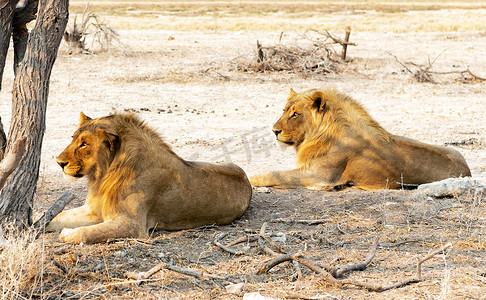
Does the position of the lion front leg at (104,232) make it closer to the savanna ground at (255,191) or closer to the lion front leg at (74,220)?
the savanna ground at (255,191)

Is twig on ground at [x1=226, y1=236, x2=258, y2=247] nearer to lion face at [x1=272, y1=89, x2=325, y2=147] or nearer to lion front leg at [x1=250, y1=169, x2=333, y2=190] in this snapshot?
lion front leg at [x1=250, y1=169, x2=333, y2=190]

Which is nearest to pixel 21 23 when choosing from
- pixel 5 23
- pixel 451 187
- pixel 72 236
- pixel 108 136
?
pixel 5 23

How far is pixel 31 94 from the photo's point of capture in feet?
15.4

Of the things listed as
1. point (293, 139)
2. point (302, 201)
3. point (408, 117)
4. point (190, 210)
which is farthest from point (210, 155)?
point (408, 117)

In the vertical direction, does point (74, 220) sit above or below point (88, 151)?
below

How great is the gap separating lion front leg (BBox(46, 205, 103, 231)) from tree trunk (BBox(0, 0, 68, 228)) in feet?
1.72

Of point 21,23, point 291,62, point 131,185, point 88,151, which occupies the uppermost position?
point 21,23

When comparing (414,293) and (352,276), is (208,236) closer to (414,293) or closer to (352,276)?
(352,276)

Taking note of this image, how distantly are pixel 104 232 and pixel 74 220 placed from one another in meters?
0.48

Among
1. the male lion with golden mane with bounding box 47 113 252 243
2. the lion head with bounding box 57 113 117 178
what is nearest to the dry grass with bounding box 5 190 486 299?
the male lion with golden mane with bounding box 47 113 252 243

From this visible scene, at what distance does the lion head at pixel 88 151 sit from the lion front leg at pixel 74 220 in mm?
323

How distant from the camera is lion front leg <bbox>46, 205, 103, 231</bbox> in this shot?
5254 millimetres

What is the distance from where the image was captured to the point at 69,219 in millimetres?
5289

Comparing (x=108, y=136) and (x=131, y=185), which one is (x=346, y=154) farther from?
(x=108, y=136)
